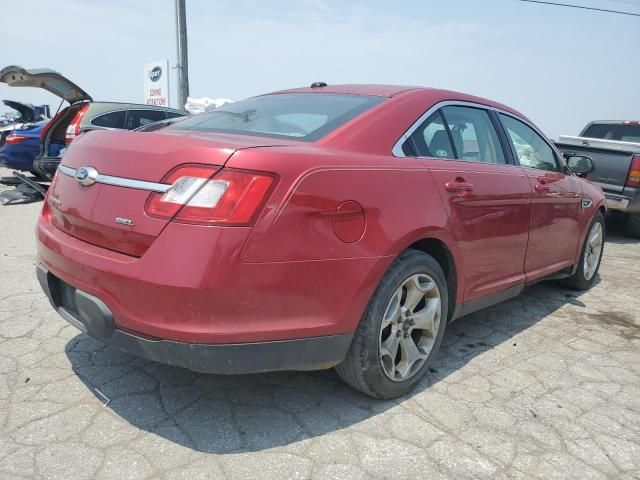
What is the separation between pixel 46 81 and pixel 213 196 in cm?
614

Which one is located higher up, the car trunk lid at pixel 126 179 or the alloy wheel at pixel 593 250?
the car trunk lid at pixel 126 179

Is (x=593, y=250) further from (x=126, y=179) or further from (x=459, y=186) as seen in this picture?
(x=126, y=179)

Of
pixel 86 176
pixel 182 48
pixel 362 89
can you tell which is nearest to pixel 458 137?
pixel 362 89

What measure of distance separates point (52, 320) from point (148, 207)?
184 centimetres

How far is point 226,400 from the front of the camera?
2484 mm

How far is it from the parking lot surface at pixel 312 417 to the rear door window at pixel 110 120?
4.85 metres

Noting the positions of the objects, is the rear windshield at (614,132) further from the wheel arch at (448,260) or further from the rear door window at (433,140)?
the wheel arch at (448,260)

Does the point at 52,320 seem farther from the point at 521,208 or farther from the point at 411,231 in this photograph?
the point at 521,208

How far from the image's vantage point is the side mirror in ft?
14.6

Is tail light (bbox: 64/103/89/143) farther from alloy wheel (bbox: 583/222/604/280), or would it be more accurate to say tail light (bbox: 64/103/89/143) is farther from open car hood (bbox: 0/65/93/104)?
alloy wheel (bbox: 583/222/604/280)

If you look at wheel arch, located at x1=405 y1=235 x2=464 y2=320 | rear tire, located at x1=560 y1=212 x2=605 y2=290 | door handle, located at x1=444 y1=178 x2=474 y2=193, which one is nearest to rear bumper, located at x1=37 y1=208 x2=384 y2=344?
wheel arch, located at x1=405 y1=235 x2=464 y2=320

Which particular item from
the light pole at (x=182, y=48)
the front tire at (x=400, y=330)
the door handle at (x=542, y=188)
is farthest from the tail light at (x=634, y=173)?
the light pole at (x=182, y=48)

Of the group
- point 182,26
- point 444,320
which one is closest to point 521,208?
point 444,320

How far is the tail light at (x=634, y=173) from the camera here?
6699 mm
